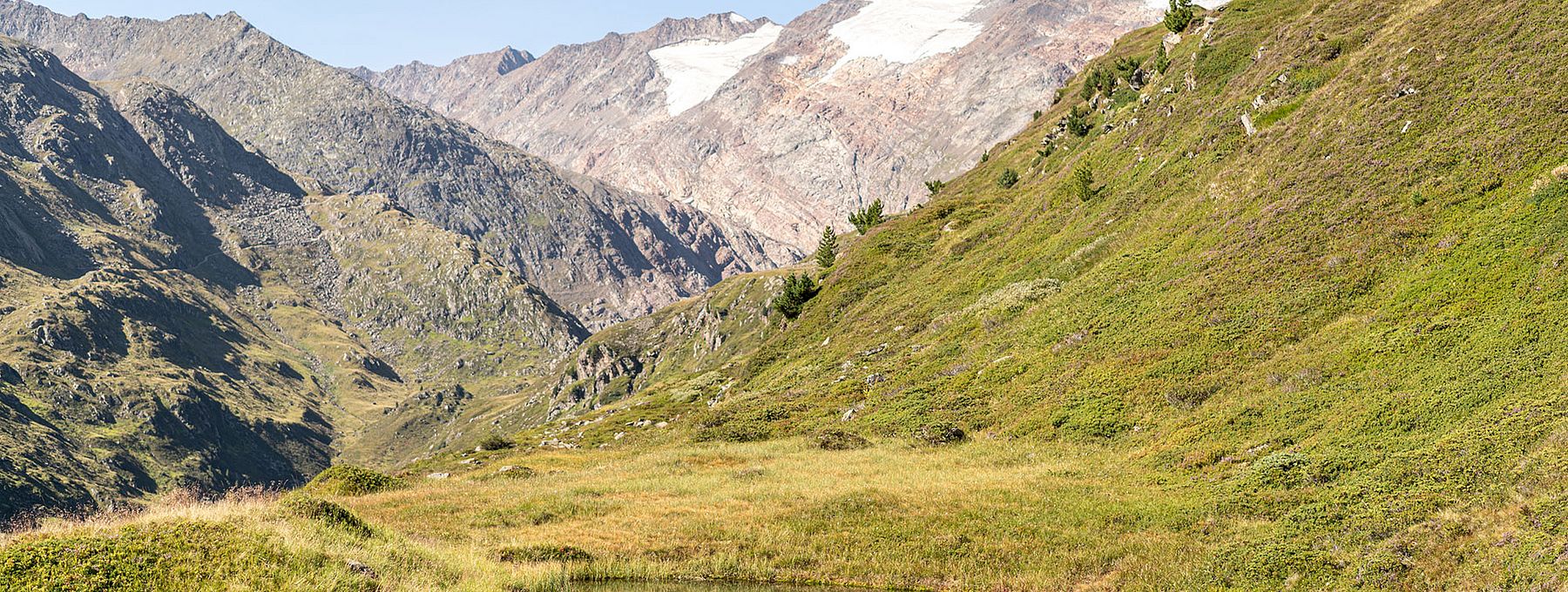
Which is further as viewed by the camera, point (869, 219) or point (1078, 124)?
point (869, 219)

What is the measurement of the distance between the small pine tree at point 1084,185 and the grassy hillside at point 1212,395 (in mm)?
351

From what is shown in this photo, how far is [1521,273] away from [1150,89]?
64.6 metres

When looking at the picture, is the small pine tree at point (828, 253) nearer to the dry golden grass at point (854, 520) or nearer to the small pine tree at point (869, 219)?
the small pine tree at point (869, 219)

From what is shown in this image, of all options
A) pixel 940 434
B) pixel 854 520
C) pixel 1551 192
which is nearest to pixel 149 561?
pixel 854 520

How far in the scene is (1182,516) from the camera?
26781mm

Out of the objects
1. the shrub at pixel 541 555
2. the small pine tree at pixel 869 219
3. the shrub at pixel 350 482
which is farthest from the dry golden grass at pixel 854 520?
the small pine tree at pixel 869 219

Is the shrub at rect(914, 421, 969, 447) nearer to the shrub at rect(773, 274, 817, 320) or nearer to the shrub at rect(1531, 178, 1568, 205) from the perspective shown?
the shrub at rect(1531, 178, 1568, 205)

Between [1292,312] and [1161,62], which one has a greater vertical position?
[1161,62]

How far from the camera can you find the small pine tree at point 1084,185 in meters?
72.1

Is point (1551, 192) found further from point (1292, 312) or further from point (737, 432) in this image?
point (737, 432)

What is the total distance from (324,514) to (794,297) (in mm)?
68938

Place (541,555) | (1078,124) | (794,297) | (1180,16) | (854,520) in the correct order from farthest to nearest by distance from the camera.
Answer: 1. (1180,16)
2. (1078,124)
3. (794,297)
4. (854,520)
5. (541,555)

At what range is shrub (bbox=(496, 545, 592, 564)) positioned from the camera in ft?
83.6

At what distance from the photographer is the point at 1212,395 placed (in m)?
35.9
